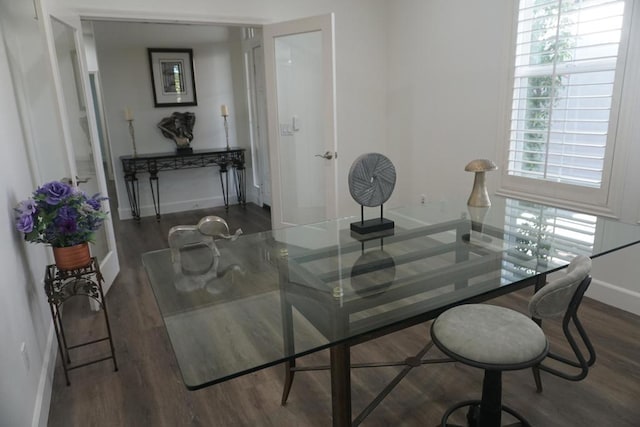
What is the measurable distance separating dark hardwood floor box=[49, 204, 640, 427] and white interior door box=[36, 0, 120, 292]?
938 millimetres

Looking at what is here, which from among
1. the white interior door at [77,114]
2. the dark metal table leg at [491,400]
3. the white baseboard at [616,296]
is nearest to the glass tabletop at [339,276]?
the dark metal table leg at [491,400]

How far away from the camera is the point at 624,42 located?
2.59m

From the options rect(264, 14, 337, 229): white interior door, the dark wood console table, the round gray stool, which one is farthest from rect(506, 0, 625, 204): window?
the dark wood console table

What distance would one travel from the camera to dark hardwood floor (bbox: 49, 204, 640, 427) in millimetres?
1985

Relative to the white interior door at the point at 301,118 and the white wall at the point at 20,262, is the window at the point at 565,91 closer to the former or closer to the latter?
the white interior door at the point at 301,118

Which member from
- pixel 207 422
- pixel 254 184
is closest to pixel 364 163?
pixel 207 422

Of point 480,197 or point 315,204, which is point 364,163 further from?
point 315,204

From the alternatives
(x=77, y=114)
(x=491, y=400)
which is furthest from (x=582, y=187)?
(x=77, y=114)

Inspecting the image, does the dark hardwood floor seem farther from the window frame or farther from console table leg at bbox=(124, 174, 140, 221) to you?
console table leg at bbox=(124, 174, 140, 221)

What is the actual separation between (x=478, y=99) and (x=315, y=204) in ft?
5.84

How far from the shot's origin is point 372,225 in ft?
7.64

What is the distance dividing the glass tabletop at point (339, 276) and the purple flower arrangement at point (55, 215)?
0.48 m

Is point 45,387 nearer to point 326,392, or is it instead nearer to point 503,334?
point 326,392

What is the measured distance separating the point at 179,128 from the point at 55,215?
3785mm
